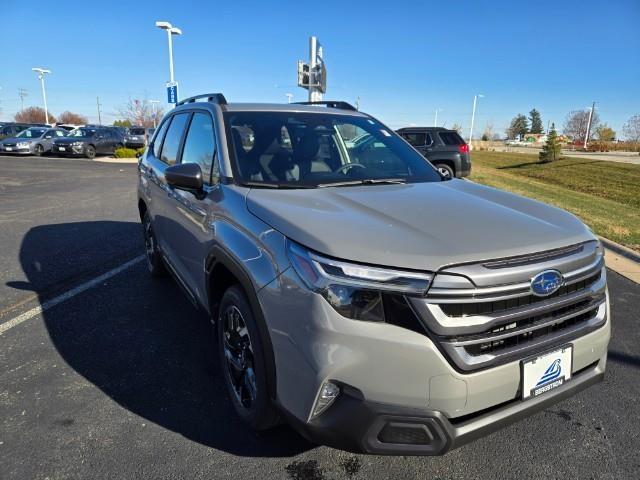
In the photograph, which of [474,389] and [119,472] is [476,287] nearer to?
[474,389]

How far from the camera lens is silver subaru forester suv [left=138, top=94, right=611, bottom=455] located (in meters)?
1.79

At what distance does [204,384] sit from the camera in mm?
3047

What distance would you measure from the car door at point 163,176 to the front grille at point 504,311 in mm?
2584

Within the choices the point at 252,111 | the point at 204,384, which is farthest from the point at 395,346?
the point at 252,111

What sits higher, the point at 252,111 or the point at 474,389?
the point at 252,111

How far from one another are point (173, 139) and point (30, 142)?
25.6 meters

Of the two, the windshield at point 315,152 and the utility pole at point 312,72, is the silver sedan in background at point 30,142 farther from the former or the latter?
the windshield at point 315,152

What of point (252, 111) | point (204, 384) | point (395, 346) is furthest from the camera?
point (252, 111)

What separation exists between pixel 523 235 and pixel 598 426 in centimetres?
146

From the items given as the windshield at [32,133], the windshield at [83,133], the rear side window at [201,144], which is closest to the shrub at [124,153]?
the windshield at [83,133]

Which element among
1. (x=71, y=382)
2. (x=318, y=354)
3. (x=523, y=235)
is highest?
(x=523, y=235)

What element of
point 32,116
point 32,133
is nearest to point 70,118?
point 32,116

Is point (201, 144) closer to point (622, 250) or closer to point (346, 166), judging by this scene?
point (346, 166)

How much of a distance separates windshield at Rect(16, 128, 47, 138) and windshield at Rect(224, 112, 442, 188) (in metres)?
27.5
